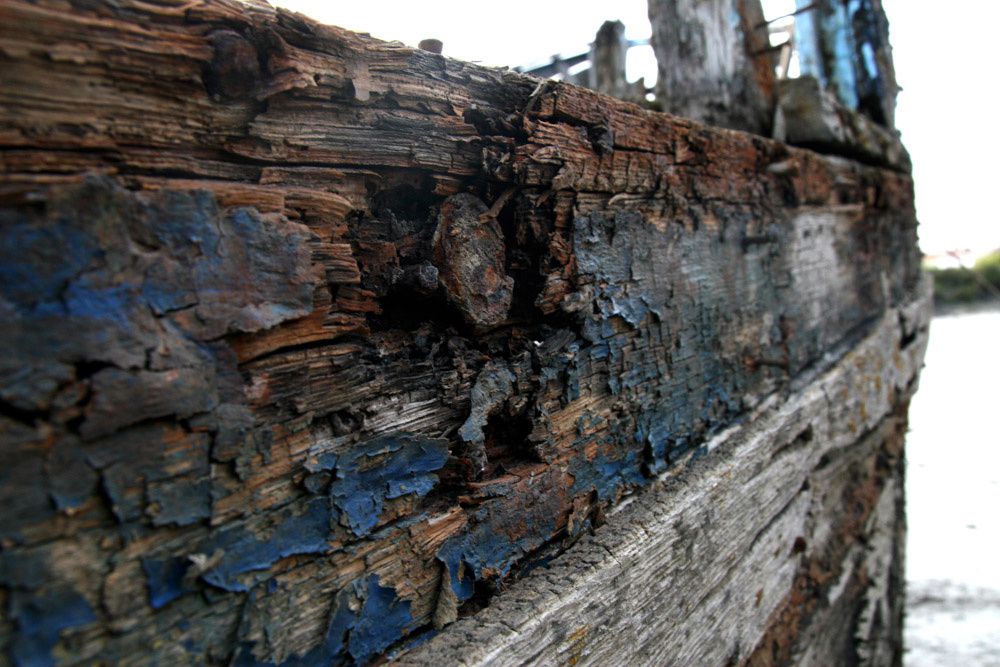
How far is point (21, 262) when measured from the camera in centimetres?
62

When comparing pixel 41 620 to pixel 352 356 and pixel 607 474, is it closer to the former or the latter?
pixel 352 356

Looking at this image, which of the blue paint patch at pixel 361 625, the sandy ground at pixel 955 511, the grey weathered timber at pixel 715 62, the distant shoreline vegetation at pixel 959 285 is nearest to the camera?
the blue paint patch at pixel 361 625

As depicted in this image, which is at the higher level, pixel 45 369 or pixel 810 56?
pixel 810 56

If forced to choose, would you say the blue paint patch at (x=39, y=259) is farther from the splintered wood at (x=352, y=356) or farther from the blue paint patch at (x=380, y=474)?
the blue paint patch at (x=380, y=474)

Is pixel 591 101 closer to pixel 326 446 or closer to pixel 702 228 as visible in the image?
pixel 702 228

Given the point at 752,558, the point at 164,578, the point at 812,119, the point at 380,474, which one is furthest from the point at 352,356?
the point at 812,119

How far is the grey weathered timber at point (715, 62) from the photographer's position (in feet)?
7.84

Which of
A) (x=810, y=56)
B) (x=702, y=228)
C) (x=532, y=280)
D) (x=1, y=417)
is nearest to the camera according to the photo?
(x=1, y=417)

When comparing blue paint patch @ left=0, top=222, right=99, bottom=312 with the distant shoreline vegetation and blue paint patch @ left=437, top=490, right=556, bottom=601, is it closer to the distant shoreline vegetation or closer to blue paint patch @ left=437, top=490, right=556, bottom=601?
blue paint patch @ left=437, top=490, right=556, bottom=601

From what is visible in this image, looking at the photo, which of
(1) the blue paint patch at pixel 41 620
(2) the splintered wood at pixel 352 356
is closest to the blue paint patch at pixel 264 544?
(2) the splintered wood at pixel 352 356

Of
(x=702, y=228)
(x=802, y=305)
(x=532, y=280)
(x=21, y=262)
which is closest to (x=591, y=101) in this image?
(x=532, y=280)

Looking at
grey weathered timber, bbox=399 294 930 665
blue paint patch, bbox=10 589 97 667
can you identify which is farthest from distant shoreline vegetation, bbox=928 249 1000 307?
blue paint patch, bbox=10 589 97 667

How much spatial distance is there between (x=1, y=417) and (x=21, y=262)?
5.8 inches

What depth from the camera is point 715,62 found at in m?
2.40
